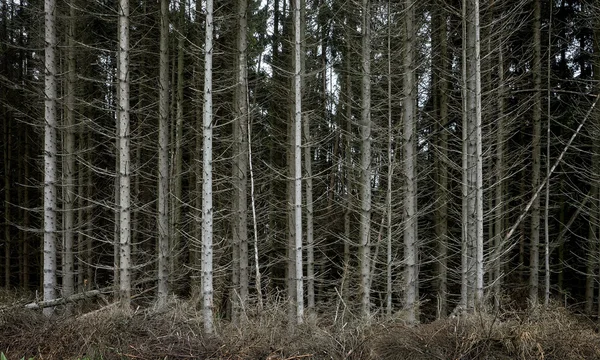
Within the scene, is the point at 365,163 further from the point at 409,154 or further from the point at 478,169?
the point at 478,169

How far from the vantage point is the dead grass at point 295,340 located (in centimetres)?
577

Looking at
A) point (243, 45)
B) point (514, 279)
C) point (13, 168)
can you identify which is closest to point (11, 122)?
point (13, 168)

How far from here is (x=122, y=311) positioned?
276 inches

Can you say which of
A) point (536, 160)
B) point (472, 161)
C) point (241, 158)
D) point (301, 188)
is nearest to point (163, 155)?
point (241, 158)

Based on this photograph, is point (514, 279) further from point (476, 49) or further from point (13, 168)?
point (13, 168)

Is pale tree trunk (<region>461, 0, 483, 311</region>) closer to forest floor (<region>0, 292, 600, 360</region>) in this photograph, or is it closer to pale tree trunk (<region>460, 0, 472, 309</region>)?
pale tree trunk (<region>460, 0, 472, 309</region>)

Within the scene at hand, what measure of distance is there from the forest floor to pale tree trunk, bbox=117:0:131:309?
1977 mm

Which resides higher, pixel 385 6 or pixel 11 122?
pixel 385 6

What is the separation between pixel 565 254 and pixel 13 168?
76.7 feet

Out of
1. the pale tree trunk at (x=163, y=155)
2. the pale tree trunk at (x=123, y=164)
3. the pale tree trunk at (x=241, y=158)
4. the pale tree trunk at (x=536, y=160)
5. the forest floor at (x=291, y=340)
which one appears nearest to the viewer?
the forest floor at (x=291, y=340)

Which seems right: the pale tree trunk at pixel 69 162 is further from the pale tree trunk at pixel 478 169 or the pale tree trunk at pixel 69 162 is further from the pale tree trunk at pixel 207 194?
the pale tree trunk at pixel 478 169

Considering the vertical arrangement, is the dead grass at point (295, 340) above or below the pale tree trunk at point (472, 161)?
below

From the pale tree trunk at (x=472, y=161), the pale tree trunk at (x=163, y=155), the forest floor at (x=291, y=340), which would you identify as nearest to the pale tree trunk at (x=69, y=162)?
the pale tree trunk at (x=163, y=155)

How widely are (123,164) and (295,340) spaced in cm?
502
